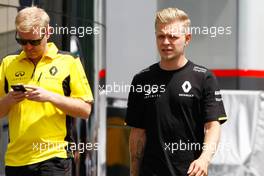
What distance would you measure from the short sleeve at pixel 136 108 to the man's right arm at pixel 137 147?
3 centimetres

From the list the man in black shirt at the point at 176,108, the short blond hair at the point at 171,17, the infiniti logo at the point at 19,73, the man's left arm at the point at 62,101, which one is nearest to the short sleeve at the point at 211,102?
the man in black shirt at the point at 176,108

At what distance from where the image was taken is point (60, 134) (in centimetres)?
309

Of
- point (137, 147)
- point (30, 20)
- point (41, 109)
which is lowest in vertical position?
point (137, 147)

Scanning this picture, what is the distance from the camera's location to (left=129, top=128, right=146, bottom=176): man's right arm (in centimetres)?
287

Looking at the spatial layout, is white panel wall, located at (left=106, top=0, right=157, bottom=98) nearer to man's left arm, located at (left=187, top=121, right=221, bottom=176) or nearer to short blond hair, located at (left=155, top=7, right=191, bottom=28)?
short blond hair, located at (left=155, top=7, right=191, bottom=28)

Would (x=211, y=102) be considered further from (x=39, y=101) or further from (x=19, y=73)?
(x=19, y=73)

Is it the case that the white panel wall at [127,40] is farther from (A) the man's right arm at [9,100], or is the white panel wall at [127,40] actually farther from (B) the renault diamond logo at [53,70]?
(A) the man's right arm at [9,100]

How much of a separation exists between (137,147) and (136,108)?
0.58 feet

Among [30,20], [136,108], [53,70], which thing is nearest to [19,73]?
[53,70]

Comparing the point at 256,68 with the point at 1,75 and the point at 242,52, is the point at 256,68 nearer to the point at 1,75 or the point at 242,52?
the point at 242,52

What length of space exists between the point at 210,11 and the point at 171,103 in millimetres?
1684

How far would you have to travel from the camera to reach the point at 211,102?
2738 millimetres

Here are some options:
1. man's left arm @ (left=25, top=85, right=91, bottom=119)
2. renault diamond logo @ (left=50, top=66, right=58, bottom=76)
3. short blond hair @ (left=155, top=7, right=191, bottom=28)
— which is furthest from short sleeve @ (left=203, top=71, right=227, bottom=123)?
renault diamond logo @ (left=50, top=66, right=58, bottom=76)

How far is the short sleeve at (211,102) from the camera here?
A: 273 centimetres
